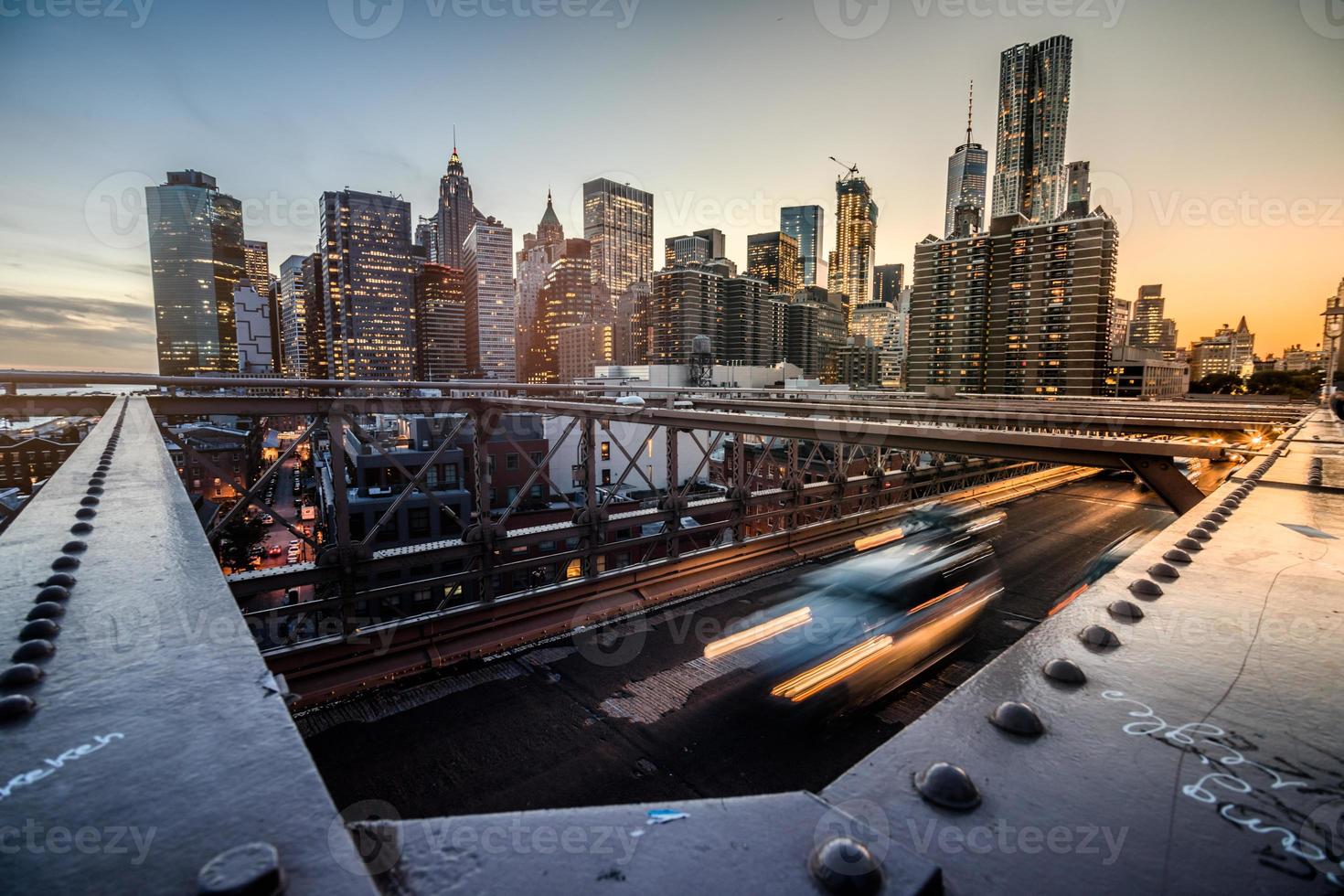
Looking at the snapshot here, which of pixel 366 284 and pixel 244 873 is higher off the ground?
pixel 366 284

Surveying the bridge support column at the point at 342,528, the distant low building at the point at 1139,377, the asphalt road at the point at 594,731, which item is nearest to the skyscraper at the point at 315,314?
the bridge support column at the point at 342,528

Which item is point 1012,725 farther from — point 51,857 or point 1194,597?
point 51,857

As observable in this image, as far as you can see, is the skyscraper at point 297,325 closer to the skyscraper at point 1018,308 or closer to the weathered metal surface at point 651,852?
the skyscraper at point 1018,308

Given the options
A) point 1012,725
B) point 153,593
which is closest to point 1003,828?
point 1012,725

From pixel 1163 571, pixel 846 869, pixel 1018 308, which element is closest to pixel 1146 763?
pixel 846 869

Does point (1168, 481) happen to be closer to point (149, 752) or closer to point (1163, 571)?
point (1163, 571)

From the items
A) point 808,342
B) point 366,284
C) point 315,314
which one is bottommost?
point 808,342
